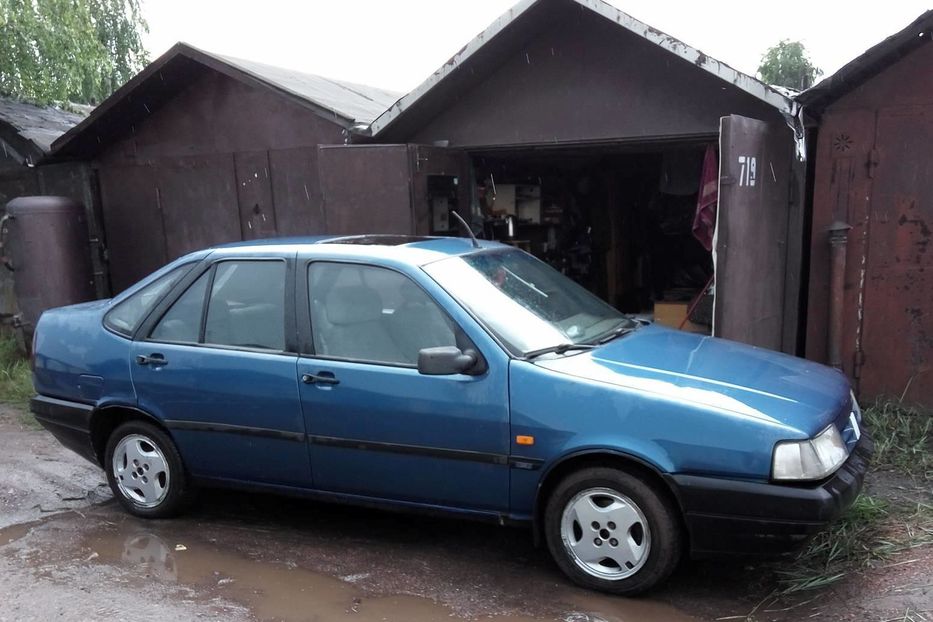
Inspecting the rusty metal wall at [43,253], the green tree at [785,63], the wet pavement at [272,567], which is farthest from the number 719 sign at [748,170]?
the green tree at [785,63]

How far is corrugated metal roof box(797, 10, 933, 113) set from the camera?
5176 mm

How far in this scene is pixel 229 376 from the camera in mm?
4156

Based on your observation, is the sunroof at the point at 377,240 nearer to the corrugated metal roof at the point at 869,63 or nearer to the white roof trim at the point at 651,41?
the white roof trim at the point at 651,41

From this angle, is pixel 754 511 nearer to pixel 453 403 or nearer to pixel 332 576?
pixel 453 403

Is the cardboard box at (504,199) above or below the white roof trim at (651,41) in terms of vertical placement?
below

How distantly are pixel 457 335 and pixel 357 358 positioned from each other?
0.56 metres

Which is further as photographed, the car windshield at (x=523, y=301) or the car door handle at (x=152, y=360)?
the car door handle at (x=152, y=360)

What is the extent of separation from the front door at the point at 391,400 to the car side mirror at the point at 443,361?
106 millimetres

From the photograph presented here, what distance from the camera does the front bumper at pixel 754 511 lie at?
3148 millimetres

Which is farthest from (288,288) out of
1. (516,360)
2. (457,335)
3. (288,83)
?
(288,83)

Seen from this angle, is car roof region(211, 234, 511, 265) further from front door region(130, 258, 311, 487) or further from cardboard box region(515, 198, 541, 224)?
cardboard box region(515, 198, 541, 224)

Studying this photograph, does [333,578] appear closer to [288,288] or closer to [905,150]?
[288,288]

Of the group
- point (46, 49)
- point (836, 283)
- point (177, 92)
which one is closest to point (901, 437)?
point (836, 283)

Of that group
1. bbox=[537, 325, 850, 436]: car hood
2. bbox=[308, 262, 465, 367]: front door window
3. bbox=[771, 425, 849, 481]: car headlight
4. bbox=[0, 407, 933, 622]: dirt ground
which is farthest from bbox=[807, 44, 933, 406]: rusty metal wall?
bbox=[308, 262, 465, 367]: front door window
